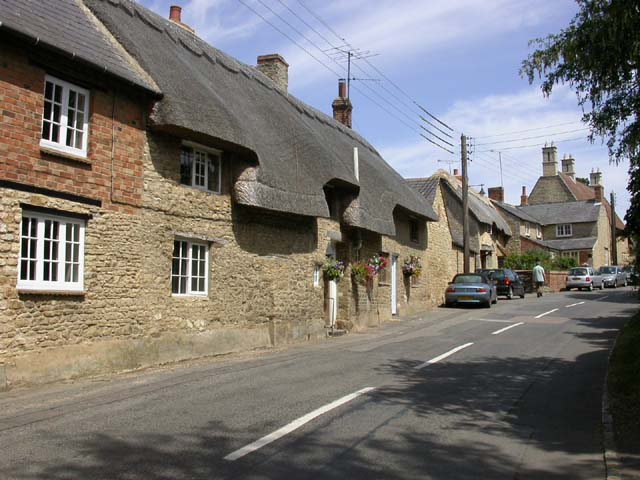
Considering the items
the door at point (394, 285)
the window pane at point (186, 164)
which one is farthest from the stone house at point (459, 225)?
the window pane at point (186, 164)

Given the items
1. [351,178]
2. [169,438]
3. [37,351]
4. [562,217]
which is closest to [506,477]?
[169,438]

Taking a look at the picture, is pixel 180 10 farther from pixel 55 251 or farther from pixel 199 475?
pixel 199 475

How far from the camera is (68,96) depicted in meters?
10.8

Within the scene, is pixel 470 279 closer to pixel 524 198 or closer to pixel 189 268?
pixel 189 268

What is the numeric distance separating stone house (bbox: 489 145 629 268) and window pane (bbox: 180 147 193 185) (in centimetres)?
4418

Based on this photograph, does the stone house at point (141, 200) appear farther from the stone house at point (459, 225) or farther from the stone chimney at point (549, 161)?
the stone chimney at point (549, 161)

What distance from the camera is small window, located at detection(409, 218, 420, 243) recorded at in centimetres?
2633

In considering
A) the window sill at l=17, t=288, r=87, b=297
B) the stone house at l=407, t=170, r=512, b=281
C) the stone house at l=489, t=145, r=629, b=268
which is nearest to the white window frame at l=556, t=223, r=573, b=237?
the stone house at l=489, t=145, r=629, b=268

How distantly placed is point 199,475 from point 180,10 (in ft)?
→ 55.3

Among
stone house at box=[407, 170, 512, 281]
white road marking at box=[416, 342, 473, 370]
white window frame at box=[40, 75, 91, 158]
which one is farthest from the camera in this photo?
stone house at box=[407, 170, 512, 281]

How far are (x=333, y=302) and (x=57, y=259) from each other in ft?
34.3

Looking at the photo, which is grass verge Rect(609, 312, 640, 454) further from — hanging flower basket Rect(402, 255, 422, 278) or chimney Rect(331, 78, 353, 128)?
chimney Rect(331, 78, 353, 128)

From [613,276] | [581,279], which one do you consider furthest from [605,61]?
[613,276]

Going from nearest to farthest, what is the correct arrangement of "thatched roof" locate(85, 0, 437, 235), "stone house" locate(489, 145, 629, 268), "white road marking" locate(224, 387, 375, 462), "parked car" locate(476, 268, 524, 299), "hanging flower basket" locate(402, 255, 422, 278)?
"white road marking" locate(224, 387, 375, 462)
"thatched roof" locate(85, 0, 437, 235)
"hanging flower basket" locate(402, 255, 422, 278)
"parked car" locate(476, 268, 524, 299)
"stone house" locate(489, 145, 629, 268)
